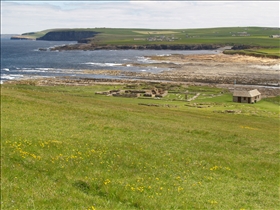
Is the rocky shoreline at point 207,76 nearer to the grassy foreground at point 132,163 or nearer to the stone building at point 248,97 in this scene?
the stone building at point 248,97

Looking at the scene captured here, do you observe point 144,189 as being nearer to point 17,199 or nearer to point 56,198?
point 56,198

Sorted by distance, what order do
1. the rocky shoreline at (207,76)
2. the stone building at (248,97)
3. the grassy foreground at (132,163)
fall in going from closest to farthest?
the grassy foreground at (132,163) < the stone building at (248,97) < the rocky shoreline at (207,76)

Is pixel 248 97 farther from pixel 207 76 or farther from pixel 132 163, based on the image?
pixel 207 76

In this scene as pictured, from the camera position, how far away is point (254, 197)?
17.1 m

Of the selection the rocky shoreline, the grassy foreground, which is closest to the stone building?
the grassy foreground

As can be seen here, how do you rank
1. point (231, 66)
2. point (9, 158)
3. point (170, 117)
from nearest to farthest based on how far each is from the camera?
point (9, 158) → point (170, 117) → point (231, 66)

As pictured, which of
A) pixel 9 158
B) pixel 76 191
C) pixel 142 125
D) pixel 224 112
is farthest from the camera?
pixel 224 112

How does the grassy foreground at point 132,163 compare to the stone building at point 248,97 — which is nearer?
the grassy foreground at point 132,163

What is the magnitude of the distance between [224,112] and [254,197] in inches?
1313

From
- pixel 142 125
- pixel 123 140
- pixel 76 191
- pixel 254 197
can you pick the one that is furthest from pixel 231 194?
pixel 142 125

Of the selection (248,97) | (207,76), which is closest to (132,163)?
(248,97)

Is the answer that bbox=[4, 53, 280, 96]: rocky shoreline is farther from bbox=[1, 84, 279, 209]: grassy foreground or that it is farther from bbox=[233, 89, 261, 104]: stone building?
bbox=[1, 84, 279, 209]: grassy foreground

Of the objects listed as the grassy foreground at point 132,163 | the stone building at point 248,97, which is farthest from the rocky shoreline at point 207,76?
the grassy foreground at point 132,163

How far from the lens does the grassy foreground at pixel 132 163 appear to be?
1608 centimetres
